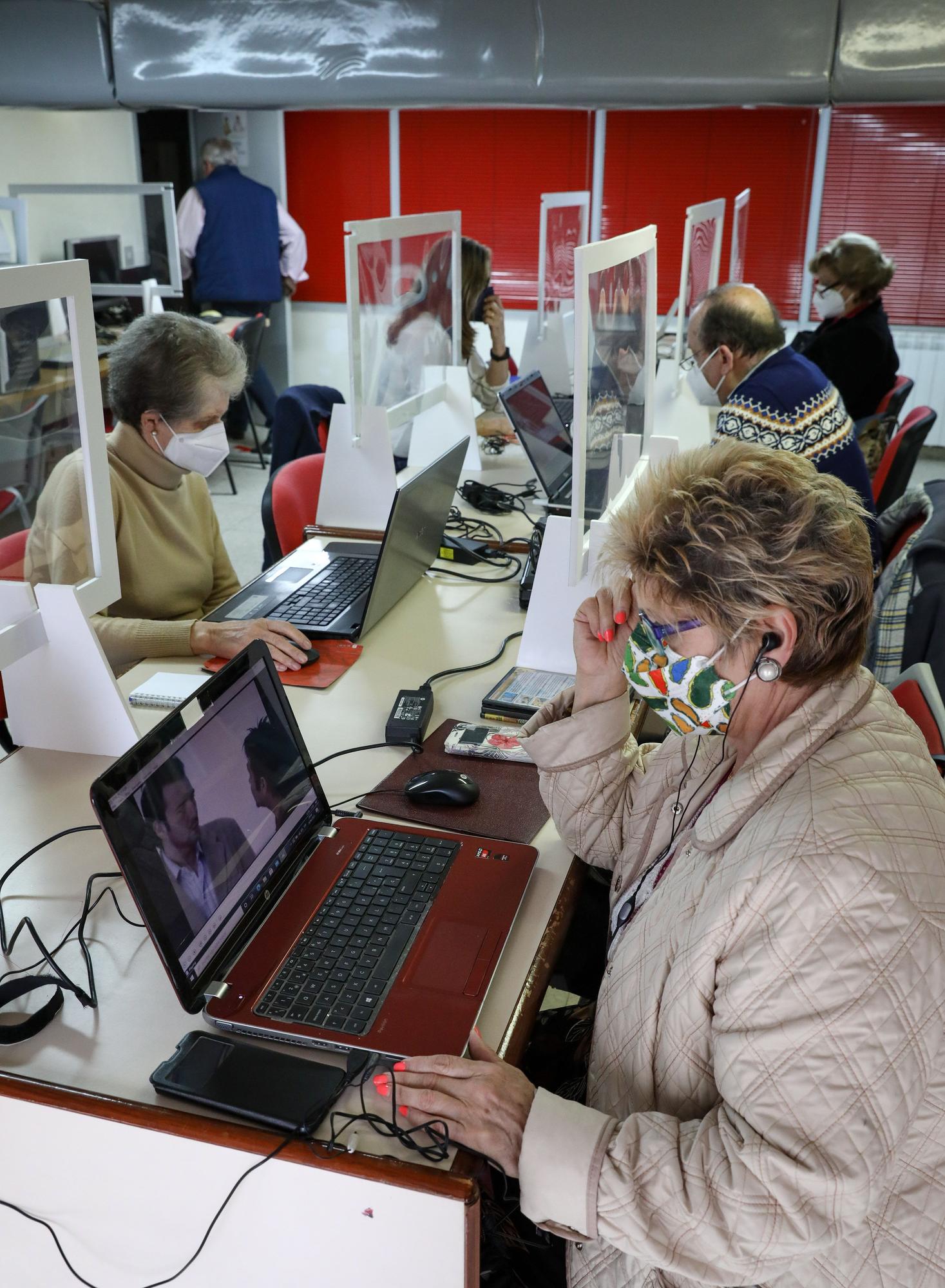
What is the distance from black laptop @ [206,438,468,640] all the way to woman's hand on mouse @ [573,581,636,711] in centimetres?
61

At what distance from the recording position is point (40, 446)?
1.56 m

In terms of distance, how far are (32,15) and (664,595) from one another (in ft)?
12.1

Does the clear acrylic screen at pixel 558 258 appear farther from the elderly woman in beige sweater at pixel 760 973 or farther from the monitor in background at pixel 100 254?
the elderly woman in beige sweater at pixel 760 973

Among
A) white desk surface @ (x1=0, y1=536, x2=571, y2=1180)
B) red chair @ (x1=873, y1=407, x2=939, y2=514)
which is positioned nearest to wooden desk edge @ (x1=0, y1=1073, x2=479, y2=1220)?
white desk surface @ (x1=0, y1=536, x2=571, y2=1180)

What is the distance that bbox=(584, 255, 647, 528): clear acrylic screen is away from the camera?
5.71 feet

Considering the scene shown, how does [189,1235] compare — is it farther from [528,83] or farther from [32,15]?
[32,15]

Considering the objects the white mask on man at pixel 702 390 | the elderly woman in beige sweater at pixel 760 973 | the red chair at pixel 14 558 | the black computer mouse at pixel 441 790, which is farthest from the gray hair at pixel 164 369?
the white mask on man at pixel 702 390

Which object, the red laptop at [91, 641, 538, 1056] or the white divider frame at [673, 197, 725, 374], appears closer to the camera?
the red laptop at [91, 641, 538, 1056]

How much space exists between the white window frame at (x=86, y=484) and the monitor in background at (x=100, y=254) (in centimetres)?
421

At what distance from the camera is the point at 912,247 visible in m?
6.38

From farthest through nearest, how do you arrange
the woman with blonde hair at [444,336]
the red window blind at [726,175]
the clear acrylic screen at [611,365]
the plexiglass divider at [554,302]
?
the red window blind at [726,175] < the plexiglass divider at [554,302] < the woman with blonde hair at [444,336] < the clear acrylic screen at [611,365]

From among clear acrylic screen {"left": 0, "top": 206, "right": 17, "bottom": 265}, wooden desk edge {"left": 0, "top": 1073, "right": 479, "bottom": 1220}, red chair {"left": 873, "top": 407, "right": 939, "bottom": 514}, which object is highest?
clear acrylic screen {"left": 0, "top": 206, "right": 17, "bottom": 265}

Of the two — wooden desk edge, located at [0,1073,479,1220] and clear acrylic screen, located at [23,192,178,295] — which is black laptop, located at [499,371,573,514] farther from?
clear acrylic screen, located at [23,192,178,295]

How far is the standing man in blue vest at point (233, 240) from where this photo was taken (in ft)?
21.2
